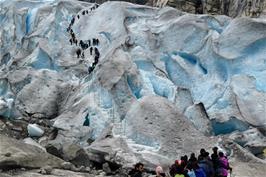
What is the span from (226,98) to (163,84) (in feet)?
7.44

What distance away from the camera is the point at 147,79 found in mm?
18156

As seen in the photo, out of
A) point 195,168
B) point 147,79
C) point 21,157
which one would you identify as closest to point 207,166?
point 195,168

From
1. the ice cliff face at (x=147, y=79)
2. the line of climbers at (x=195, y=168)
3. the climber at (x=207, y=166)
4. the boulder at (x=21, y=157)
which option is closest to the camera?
the line of climbers at (x=195, y=168)

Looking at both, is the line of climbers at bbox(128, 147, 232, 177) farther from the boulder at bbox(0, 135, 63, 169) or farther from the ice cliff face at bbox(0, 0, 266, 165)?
the ice cliff face at bbox(0, 0, 266, 165)

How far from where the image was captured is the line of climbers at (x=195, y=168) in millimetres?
9117

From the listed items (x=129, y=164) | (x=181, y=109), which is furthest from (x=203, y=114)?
(x=129, y=164)

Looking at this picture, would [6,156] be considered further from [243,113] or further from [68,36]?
[68,36]

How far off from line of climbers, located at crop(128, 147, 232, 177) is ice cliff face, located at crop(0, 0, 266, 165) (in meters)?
4.35

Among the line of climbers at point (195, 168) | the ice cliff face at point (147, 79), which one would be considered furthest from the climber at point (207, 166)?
the ice cliff face at point (147, 79)

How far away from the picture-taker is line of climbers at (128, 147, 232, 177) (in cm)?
912

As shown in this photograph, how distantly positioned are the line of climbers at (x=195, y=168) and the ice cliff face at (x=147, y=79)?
14.3 feet

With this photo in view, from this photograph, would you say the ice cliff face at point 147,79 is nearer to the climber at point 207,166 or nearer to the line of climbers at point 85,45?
the line of climbers at point 85,45

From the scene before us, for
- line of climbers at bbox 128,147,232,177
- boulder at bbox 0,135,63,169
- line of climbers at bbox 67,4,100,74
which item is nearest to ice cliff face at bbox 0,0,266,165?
line of climbers at bbox 67,4,100,74

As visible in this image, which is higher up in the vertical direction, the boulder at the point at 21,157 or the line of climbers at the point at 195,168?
the line of climbers at the point at 195,168
